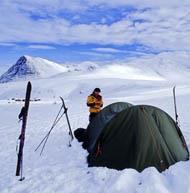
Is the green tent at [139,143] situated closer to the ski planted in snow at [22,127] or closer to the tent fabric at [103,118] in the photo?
the ski planted in snow at [22,127]

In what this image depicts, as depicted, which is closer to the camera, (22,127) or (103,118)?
(22,127)

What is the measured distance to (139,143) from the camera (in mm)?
9914

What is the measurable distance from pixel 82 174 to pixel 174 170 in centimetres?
237

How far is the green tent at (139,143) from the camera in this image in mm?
9797

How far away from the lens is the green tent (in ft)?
32.1

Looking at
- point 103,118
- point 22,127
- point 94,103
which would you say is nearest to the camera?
point 22,127

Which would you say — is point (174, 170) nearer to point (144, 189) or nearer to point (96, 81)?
point (144, 189)

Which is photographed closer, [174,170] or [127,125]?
[174,170]

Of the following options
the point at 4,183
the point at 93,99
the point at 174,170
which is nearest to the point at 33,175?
the point at 4,183

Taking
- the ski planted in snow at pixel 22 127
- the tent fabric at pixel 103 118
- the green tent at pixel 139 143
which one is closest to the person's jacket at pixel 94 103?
the tent fabric at pixel 103 118

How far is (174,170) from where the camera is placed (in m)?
9.21

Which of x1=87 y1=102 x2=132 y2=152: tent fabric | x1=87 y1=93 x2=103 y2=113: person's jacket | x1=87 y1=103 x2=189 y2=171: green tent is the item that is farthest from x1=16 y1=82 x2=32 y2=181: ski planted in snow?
x1=87 y1=93 x2=103 y2=113: person's jacket

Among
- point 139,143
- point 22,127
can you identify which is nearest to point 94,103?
point 139,143

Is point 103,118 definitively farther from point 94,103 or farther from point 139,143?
point 139,143
